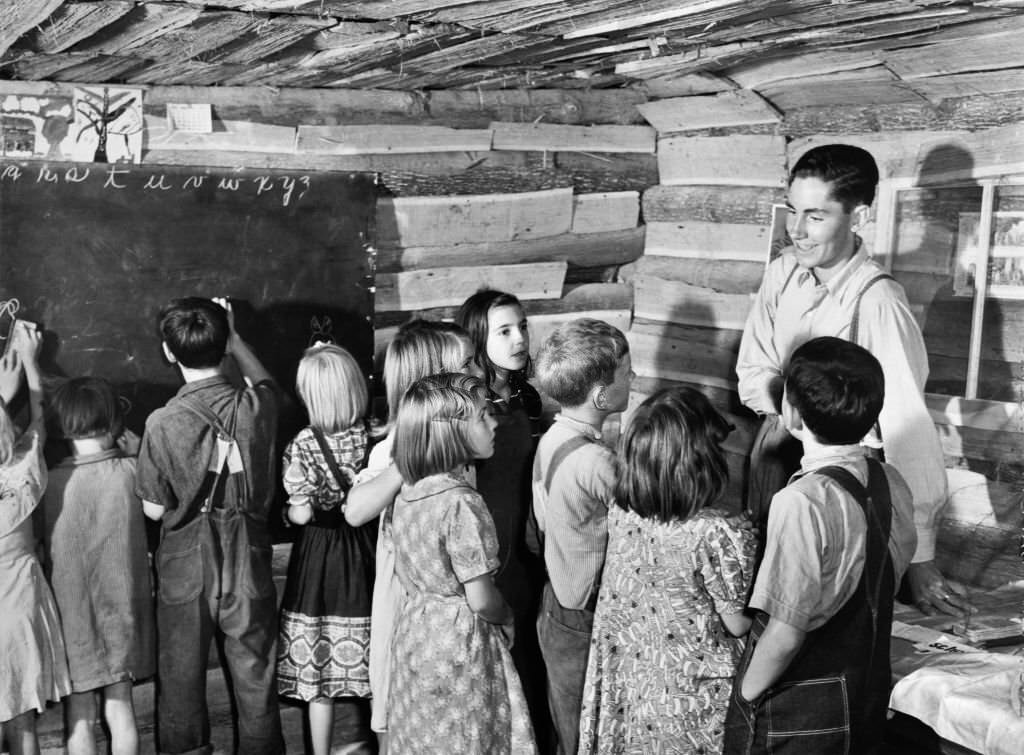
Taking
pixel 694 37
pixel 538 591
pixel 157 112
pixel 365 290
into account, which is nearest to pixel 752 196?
pixel 694 37

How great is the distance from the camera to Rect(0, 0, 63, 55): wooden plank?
3.51 metres

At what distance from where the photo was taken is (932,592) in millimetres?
4465

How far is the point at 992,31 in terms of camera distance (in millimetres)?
4121

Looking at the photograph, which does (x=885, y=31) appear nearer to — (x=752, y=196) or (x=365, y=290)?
(x=752, y=196)

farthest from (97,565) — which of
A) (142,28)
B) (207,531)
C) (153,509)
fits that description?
(142,28)

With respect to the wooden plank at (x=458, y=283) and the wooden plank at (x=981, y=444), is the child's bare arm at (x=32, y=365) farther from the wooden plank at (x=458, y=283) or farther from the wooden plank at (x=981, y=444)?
the wooden plank at (x=981, y=444)

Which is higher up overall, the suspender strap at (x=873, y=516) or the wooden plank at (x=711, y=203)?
the wooden plank at (x=711, y=203)

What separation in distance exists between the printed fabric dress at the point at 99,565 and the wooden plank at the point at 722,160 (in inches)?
126

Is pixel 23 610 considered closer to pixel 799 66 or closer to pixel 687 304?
pixel 687 304

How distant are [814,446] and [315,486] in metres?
2.06

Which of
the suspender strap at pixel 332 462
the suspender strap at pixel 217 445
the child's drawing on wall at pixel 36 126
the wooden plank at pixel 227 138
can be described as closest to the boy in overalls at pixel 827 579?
the suspender strap at pixel 332 462

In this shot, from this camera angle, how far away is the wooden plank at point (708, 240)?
582 cm

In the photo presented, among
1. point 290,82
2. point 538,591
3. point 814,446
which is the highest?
point 290,82

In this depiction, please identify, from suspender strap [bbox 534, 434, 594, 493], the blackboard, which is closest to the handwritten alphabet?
the blackboard
